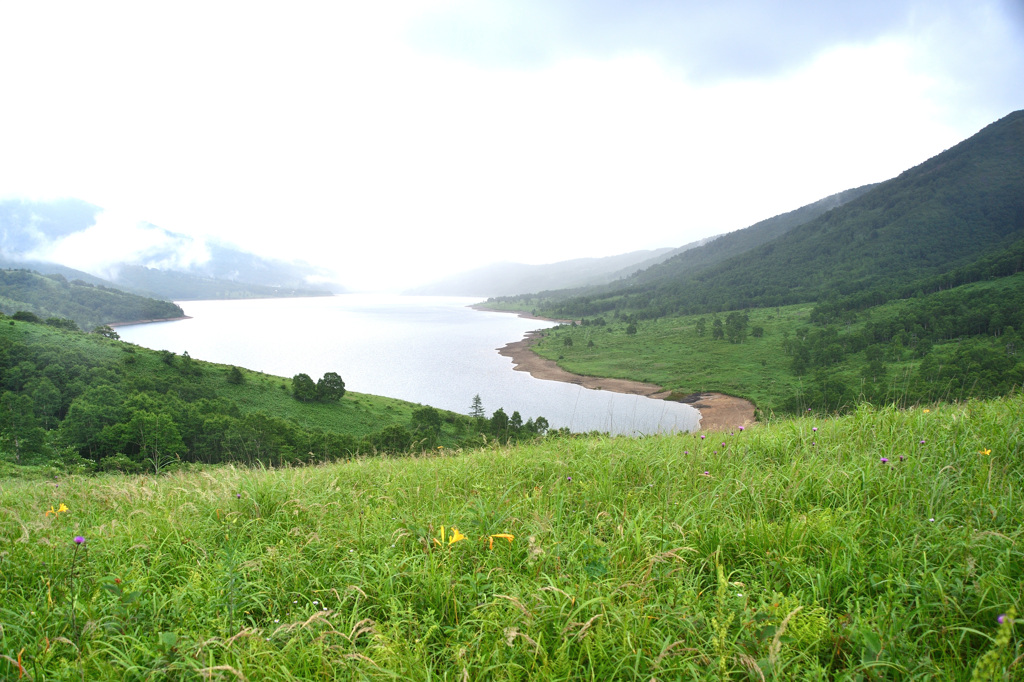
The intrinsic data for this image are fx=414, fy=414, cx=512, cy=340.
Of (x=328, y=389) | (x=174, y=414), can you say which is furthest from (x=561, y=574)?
(x=328, y=389)

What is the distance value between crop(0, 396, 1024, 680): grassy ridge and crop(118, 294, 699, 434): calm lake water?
1890 centimetres

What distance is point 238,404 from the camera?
155ft

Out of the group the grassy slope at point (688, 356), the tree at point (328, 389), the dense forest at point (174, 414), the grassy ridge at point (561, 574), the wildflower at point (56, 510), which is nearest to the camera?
the grassy ridge at point (561, 574)

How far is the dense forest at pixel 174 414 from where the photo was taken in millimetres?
29719

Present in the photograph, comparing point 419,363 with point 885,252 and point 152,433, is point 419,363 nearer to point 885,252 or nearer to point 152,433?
point 152,433

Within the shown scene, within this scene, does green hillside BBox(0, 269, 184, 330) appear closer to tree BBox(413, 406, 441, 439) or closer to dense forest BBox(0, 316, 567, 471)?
dense forest BBox(0, 316, 567, 471)

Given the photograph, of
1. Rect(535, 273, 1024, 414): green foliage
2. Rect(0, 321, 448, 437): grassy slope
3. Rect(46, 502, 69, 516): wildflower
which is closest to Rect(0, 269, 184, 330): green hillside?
Rect(0, 321, 448, 437): grassy slope

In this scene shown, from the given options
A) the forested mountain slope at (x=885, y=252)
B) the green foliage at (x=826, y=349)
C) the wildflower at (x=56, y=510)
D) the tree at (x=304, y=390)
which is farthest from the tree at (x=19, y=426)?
the forested mountain slope at (x=885, y=252)

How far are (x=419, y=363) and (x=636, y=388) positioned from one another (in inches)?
1766

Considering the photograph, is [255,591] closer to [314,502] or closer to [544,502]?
[314,502]

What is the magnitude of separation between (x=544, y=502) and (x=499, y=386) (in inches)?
2607

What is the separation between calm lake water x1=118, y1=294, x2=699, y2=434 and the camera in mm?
54844

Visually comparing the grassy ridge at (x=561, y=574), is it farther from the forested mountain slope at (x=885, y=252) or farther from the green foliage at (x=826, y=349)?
the forested mountain slope at (x=885, y=252)

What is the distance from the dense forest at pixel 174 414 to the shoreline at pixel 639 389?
80.2 ft
